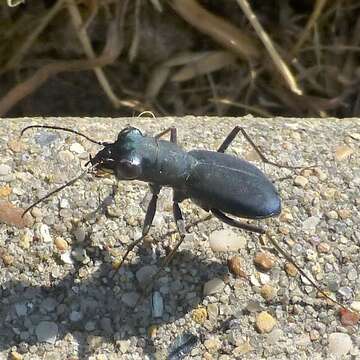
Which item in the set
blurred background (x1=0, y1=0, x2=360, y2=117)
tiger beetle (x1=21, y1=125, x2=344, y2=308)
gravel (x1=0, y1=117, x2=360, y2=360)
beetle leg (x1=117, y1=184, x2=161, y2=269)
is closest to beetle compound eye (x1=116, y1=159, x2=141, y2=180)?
tiger beetle (x1=21, y1=125, x2=344, y2=308)

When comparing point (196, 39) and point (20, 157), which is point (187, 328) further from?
point (196, 39)

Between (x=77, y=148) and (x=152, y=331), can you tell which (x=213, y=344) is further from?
(x=77, y=148)

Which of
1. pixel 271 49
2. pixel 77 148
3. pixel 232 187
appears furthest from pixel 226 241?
pixel 271 49

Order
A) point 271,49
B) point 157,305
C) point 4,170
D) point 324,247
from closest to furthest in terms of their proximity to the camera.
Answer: point 157,305 → point 324,247 → point 4,170 → point 271,49

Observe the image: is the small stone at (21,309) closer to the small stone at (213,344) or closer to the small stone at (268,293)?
the small stone at (213,344)

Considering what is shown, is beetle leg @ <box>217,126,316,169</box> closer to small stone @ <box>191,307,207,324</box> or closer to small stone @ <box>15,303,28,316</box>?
small stone @ <box>191,307,207,324</box>

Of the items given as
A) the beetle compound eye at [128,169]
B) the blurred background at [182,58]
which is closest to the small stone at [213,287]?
the beetle compound eye at [128,169]

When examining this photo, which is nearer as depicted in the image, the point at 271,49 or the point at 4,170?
the point at 4,170
